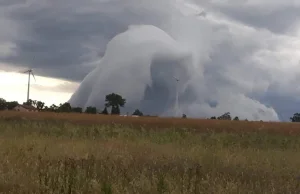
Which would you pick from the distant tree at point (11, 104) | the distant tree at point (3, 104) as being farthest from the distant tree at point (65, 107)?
the distant tree at point (3, 104)

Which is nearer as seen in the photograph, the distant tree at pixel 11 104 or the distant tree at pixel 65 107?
the distant tree at pixel 65 107

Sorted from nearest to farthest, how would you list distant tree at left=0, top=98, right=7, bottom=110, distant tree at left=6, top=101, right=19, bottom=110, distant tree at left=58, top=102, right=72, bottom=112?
distant tree at left=58, top=102, right=72, bottom=112 < distant tree at left=6, top=101, right=19, bottom=110 < distant tree at left=0, top=98, right=7, bottom=110

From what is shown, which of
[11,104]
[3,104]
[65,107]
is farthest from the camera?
[3,104]

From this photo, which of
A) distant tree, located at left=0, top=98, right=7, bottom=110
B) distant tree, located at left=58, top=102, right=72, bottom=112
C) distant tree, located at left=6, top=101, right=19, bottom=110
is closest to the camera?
distant tree, located at left=58, top=102, right=72, bottom=112

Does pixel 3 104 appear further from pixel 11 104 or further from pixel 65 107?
pixel 65 107

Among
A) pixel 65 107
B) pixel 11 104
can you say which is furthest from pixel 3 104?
pixel 65 107

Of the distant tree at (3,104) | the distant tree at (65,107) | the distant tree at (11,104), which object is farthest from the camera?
the distant tree at (3,104)

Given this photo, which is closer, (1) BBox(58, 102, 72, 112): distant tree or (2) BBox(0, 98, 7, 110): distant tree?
(1) BBox(58, 102, 72, 112): distant tree

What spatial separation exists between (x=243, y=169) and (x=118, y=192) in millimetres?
5080

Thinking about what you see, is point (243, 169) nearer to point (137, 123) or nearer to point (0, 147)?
point (0, 147)

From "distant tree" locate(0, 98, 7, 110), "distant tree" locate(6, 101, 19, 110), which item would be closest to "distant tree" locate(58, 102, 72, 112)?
"distant tree" locate(6, 101, 19, 110)

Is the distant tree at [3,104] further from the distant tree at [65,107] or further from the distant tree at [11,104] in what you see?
the distant tree at [65,107]

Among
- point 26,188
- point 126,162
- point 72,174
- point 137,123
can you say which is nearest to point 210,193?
point 72,174

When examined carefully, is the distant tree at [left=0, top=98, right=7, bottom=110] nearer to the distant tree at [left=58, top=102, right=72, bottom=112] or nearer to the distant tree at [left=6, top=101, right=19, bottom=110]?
the distant tree at [left=6, top=101, right=19, bottom=110]
